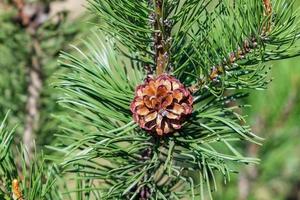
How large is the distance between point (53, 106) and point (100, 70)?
26 centimetres

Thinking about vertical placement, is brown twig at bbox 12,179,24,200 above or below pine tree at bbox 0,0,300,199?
below

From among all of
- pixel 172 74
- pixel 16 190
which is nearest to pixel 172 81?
pixel 172 74

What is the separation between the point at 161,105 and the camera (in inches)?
19.3

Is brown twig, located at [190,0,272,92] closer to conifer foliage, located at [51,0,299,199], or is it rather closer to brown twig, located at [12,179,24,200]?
conifer foliage, located at [51,0,299,199]

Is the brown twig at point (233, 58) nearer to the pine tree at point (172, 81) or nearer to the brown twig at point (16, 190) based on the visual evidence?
the pine tree at point (172, 81)

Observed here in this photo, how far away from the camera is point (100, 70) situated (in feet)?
1.72

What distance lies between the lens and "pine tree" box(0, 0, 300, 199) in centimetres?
48

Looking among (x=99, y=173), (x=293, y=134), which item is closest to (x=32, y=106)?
(x=99, y=173)

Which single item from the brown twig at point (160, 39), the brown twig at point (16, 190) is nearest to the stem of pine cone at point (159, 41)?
the brown twig at point (160, 39)

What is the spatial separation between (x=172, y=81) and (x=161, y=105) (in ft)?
0.07

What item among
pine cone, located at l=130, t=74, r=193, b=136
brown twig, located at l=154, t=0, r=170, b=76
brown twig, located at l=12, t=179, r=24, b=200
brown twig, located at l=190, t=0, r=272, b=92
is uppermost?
brown twig, located at l=154, t=0, r=170, b=76

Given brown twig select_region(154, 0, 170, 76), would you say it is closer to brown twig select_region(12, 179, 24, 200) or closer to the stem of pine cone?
the stem of pine cone

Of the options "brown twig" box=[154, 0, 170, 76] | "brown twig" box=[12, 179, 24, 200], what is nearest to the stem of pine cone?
"brown twig" box=[154, 0, 170, 76]

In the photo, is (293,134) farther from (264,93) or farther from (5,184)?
(5,184)
